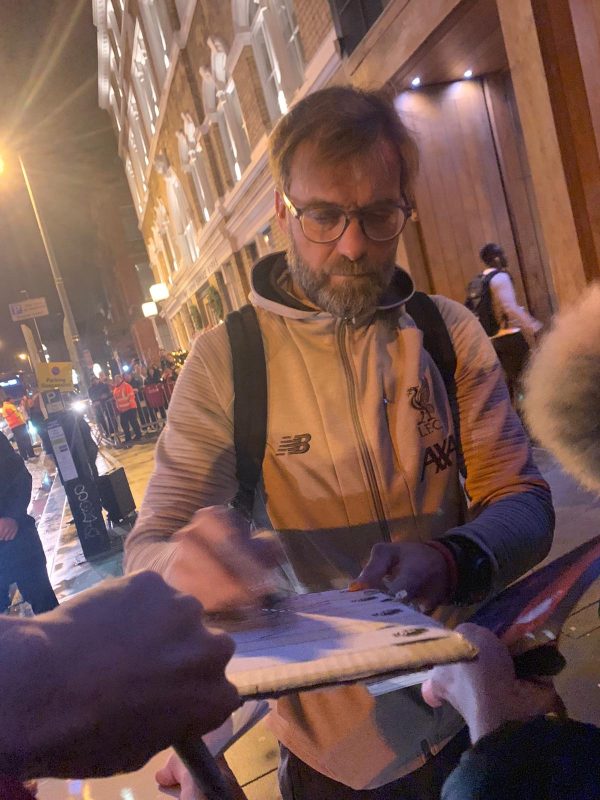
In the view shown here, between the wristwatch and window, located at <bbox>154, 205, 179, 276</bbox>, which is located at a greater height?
window, located at <bbox>154, 205, 179, 276</bbox>

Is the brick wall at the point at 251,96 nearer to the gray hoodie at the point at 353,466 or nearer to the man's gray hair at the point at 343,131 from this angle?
the man's gray hair at the point at 343,131

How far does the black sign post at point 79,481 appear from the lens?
297 inches

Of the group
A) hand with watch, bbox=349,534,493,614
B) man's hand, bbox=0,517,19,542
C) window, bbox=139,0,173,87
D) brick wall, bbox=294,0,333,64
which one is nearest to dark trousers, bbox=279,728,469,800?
hand with watch, bbox=349,534,493,614

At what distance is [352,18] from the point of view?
746 centimetres

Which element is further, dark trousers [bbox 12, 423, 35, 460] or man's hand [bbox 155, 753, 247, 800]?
dark trousers [bbox 12, 423, 35, 460]

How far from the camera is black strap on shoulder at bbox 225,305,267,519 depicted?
4.83 feet

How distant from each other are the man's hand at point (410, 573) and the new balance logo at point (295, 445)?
34cm

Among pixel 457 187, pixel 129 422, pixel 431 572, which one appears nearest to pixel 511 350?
pixel 457 187

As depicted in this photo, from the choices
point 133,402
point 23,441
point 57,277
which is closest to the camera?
point 133,402

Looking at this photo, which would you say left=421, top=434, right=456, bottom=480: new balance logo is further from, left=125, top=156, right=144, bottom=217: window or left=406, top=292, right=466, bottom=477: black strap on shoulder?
left=125, top=156, right=144, bottom=217: window

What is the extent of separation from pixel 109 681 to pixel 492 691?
494mm

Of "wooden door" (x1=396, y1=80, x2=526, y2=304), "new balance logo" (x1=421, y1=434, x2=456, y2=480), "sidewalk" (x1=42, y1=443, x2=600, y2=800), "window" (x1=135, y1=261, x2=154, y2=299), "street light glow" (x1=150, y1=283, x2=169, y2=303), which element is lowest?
"sidewalk" (x1=42, y1=443, x2=600, y2=800)

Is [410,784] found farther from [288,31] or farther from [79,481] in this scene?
[288,31]

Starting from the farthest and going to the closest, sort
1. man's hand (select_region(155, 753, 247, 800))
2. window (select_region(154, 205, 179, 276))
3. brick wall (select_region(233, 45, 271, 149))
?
window (select_region(154, 205, 179, 276))
brick wall (select_region(233, 45, 271, 149))
man's hand (select_region(155, 753, 247, 800))
